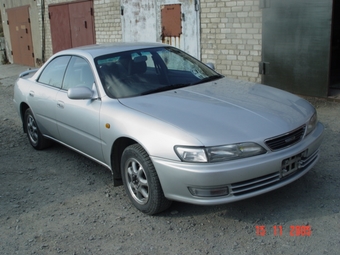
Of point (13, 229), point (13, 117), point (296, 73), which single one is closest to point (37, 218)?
point (13, 229)

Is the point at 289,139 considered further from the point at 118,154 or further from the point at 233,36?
the point at 233,36

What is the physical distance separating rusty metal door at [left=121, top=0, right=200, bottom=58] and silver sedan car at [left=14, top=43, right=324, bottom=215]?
5.21 metres

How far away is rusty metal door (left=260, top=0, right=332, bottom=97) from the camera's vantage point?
7.74m

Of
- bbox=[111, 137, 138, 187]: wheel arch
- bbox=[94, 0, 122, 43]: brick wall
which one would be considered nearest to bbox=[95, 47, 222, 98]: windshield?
bbox=[111, 137, 138, 187]: wheel arch

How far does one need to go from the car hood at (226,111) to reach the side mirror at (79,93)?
1.32ft

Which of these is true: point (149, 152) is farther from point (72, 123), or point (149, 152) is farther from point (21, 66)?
point (21, 66)

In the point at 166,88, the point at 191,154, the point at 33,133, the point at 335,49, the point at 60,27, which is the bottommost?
the point at 33,133

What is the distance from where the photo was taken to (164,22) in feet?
36.6

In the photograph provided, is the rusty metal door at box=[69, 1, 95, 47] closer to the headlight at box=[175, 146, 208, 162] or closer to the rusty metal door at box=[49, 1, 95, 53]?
the rusty metal door at box=[49, 1, 95, 53]

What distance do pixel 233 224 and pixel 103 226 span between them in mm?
1161

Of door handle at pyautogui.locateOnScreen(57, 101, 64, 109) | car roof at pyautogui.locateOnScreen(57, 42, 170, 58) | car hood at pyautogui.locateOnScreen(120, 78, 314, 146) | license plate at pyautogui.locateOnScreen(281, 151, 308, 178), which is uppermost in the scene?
car roof at pyautogui.locateOnScreen(57, 42, 170, 58)

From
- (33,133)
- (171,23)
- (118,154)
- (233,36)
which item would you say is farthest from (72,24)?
(118,154)

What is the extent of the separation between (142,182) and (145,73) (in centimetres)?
139

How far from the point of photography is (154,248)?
3.38 m
